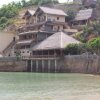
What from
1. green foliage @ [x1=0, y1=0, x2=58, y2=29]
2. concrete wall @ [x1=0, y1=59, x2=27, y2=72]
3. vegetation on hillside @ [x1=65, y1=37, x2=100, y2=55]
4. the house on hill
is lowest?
concrete wall @ [x1=0, y1=59, x2=27, y2=72]

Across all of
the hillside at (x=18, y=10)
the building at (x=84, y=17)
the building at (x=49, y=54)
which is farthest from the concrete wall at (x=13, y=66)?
the building at (x=84, y=17)

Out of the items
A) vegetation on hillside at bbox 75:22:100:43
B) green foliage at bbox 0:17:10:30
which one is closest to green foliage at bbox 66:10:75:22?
vegetation on hillside at bbox 75:22:100:43

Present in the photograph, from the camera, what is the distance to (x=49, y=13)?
8306 centimetres

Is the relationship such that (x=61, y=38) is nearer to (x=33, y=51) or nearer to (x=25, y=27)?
(x=33, y=51)

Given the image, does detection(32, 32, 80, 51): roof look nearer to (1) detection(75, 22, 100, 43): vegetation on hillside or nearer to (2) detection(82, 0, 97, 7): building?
(1) detection(75, 22, 100, 43): vegetation on hillside

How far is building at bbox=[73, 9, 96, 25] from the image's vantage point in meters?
86.1

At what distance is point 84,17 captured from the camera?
286ft

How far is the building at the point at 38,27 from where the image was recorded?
2926 inches

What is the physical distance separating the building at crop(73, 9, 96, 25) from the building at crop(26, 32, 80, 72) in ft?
62.1

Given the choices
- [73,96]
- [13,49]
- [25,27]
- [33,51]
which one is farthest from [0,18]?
[73,96]

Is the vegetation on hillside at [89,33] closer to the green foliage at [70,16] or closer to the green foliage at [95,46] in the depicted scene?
the green foliage at [95,46]

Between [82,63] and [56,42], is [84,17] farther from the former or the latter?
[82,63]

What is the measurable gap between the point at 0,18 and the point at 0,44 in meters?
25.7

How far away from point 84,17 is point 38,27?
12.0 metres
